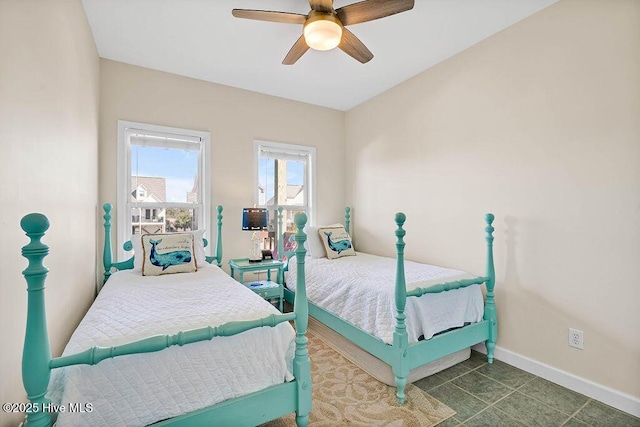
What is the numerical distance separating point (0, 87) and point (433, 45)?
2902mm

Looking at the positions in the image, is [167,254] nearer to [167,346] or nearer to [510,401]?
[167,346]

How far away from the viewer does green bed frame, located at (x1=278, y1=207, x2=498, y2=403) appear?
192 centimetres

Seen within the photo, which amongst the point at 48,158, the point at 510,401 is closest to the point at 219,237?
the point at 48,158

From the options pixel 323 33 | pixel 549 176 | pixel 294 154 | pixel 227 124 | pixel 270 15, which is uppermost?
pixel 270 15

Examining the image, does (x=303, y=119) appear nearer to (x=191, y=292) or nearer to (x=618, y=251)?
(x=191, y=292)

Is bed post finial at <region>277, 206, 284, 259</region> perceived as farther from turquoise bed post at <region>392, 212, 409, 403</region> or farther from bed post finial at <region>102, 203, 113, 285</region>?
turquoise bed post at <region>392, 212, 409, 403</region>

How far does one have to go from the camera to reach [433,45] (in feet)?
8.84

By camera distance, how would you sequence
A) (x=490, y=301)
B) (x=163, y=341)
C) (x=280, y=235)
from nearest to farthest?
1. (x=163, y=341)
2. (x=490, y=301)
3. (x=280, y=235)

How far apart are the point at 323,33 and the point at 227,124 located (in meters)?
1.92

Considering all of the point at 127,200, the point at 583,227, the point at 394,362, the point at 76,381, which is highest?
the point at 127,200

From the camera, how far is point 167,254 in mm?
2631

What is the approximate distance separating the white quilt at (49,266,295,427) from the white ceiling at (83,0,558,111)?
210 cm

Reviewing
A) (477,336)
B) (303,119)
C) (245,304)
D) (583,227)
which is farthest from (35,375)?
(303,119)

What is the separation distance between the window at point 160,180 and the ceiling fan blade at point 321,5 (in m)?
2.00
